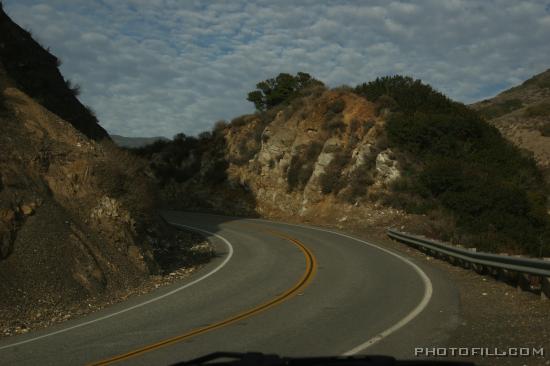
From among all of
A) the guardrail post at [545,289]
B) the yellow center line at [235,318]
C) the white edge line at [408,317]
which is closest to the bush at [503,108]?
the white edge line at [408,317]

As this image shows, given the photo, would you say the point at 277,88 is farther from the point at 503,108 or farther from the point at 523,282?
the point at 523,282

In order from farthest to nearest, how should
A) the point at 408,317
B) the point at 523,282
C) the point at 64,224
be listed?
the point at 64,224 → the point at 523,282 → the point at 408,317

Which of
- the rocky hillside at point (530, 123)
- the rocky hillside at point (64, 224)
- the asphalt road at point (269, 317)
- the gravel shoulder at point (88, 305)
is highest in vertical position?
the rocky hillside at point (530, 123)

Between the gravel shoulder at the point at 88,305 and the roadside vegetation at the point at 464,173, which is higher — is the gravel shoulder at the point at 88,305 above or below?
below

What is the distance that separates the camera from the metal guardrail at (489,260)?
33.1 ft

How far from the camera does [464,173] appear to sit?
2739 centimetres

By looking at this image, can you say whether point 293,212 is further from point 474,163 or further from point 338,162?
point 474,163

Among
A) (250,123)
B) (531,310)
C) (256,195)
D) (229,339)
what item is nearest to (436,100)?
(256,195)

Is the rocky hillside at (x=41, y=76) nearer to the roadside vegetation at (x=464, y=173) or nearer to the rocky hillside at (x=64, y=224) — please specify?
the rocky hillside at (x=64, y=224)

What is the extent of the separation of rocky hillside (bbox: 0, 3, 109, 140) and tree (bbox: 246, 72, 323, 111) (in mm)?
28847

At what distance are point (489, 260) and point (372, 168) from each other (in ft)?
70.7

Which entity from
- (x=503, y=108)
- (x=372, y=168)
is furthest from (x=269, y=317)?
(x=503, y=108)

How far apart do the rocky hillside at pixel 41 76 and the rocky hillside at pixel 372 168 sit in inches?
601

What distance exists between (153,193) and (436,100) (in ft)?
78.4
